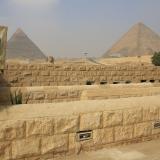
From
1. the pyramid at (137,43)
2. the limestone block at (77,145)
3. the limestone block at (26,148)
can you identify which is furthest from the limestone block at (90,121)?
the pyramid at (137,43)

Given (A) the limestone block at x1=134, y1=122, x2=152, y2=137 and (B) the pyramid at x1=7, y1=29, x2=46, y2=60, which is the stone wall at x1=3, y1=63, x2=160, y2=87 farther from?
(B) the pyramid at x1=7, y1=29, x2=46, y2=60

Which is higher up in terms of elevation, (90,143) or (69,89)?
(69,89)

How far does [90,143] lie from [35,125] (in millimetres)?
856

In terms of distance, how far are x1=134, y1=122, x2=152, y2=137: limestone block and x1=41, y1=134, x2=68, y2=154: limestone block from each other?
115 cm

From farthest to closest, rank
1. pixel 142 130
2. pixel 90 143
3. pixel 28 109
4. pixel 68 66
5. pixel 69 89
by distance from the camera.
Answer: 1. pixel 68 66
2. pixel 69 89
3. pixel 142 130
4. pixel 90 143
5. pixel 28 109

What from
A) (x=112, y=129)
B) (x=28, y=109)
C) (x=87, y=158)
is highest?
(x=28, y=109)

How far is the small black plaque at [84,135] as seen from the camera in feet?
13.6

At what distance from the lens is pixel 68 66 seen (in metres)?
10.5

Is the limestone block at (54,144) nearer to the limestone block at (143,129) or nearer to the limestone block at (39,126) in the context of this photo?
the limestone block at (39,126)

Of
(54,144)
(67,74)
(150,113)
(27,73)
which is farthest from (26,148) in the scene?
(67,74)

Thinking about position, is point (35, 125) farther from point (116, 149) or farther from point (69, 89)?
point (69, 89)

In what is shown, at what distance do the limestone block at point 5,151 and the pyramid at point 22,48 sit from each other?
75.5m

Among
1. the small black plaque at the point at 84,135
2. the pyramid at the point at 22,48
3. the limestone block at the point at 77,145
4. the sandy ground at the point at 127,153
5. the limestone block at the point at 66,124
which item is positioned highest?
the pyramid at the point at 22,48

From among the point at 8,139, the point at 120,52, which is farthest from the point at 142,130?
the point at 120,52
